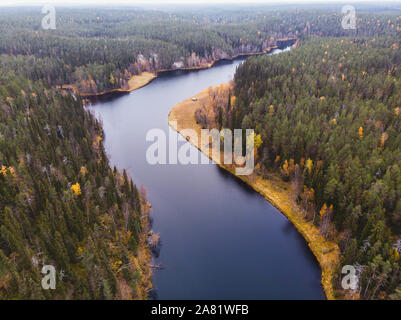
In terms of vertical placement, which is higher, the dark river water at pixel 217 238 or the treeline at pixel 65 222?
the treeline at pixel 65 222

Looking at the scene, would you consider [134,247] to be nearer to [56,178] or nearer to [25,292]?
[25,292]

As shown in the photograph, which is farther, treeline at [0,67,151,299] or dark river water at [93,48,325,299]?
dark river water at [93,48,325,299]

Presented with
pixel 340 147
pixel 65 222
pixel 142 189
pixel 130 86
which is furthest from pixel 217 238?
pixel 130 86

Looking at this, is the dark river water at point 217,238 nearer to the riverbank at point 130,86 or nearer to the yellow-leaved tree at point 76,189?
the yellow-leaved tree at point 76,189

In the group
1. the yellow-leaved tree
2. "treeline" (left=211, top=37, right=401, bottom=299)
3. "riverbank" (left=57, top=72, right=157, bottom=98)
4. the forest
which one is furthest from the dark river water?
"riverbank" (left=57, top=72, right=157, bottom=98)

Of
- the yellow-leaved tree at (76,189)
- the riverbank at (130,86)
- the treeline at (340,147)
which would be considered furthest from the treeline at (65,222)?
the riverbank at (130,86)

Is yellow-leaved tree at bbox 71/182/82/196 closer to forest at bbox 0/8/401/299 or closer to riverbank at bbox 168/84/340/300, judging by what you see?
forest at bbox 0/8/401/299
